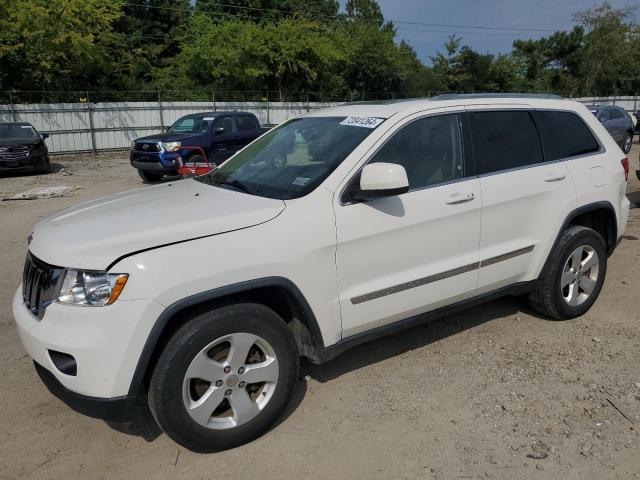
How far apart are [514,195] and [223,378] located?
2351 millimetres

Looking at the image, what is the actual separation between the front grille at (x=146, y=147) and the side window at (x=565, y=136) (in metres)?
9.57

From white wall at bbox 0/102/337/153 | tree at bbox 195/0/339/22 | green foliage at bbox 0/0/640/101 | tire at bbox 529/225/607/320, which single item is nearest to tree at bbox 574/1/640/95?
green foliage at bbox 0/0/640/101

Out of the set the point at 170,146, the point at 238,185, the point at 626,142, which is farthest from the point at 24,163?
the point at 626,142

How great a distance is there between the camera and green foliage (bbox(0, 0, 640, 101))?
24.3m

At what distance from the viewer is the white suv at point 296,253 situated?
247cm

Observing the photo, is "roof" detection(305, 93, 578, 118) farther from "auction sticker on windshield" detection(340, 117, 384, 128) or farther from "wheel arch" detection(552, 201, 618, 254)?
"wheel arch" detection(552, 201, 618, 254)

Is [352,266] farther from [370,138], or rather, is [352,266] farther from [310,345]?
[370,138]

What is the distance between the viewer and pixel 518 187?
12.2 ft

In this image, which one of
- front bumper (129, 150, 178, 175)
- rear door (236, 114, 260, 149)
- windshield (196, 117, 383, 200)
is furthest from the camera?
rear door (236, 114, 260, 149)

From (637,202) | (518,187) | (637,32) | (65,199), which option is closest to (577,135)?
(518,187)

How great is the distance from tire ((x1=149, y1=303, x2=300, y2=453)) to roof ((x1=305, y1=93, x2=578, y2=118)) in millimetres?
1586

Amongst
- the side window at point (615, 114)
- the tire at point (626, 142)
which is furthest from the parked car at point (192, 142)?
the tire at point (626, 142)

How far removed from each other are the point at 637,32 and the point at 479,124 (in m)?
55.9

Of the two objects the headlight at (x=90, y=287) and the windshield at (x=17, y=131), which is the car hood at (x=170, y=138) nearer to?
the windshield at (x=17, y=131)
